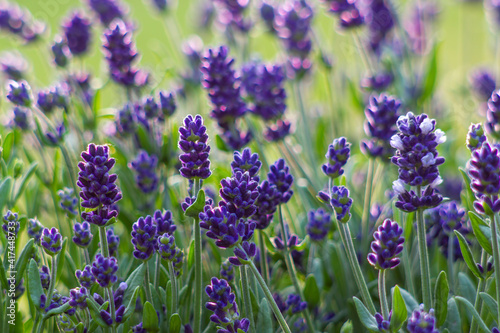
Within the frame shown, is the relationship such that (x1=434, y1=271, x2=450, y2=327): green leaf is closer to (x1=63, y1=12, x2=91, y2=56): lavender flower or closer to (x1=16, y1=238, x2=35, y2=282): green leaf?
(x1=16, y1=238, x2=35, y2=282): green leaf

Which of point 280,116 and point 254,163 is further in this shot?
point 280,116

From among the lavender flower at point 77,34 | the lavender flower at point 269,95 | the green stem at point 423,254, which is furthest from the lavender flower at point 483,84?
the lavender flower at point 77,34

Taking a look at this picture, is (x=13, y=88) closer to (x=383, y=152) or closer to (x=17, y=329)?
(x=17, y=329)

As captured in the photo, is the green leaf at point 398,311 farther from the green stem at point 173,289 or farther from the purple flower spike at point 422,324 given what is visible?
the green stem at point 173,289

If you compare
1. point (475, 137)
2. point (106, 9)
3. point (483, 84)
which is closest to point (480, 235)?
point (475, 137)

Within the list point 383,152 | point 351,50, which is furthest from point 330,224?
point 351,50
